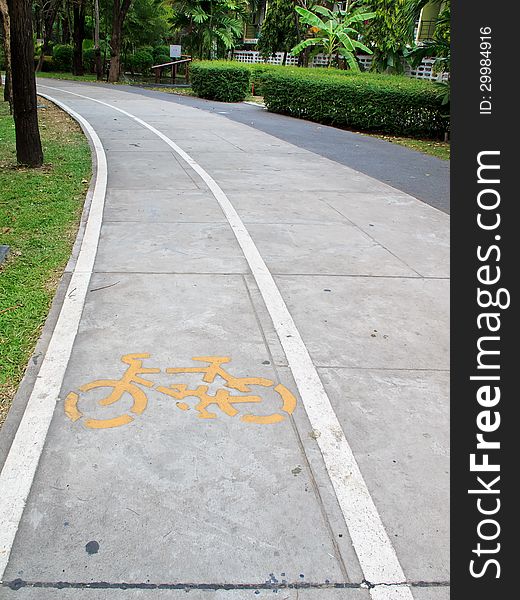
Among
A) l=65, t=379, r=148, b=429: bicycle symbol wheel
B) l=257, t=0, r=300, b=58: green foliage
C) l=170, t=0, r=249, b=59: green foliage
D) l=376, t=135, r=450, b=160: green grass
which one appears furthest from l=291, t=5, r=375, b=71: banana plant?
l=65, t=379, r=148, b=429: bicycle symbol wheel

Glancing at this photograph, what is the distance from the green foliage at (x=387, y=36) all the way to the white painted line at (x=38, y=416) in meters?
22.1

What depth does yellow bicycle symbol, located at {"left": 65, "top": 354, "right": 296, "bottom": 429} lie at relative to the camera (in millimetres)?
3684

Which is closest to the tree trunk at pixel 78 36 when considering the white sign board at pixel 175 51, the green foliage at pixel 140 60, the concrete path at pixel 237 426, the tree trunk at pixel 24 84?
the green foliage at pixel 140 60

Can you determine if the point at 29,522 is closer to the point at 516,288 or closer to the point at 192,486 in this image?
the point at 192,486

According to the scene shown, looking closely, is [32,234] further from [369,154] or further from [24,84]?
[369,154]

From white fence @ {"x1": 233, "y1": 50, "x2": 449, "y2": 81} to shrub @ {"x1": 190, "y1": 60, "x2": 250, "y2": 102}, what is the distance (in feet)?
16.4

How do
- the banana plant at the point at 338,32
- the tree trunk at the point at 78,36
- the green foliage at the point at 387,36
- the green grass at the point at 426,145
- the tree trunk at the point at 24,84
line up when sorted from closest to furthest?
the tree trunk at the point at 24,84 → the green grass at the point at 426,145 → the green foliage at the point at 387,36 → the banana plant at the point at 338,32 → the tree trunk at the point at 78,36

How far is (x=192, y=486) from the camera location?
123 inches

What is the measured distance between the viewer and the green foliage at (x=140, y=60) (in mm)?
43969

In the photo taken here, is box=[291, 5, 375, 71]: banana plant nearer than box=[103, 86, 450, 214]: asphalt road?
No

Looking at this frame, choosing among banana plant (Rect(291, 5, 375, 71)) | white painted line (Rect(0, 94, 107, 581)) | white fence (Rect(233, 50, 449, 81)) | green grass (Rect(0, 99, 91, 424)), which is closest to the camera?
white painted line (Rect(0, 94, 107, 581))

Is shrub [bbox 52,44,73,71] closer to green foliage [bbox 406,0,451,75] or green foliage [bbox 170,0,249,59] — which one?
green foliage [bbox 170,0,249,59]

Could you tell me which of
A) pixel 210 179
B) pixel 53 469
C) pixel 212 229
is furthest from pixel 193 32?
pixel 53 469

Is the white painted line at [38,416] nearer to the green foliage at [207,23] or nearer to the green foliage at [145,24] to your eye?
the green foliage at [207,23]
